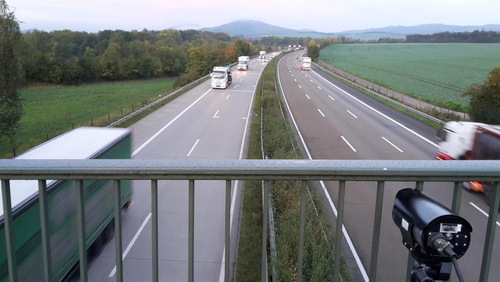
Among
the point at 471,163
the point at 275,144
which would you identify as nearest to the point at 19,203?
the point at 471,163

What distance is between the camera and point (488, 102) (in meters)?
26.3

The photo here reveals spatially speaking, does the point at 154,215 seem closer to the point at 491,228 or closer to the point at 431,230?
the point at 431,230

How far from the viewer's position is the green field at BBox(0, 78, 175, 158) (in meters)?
29.1

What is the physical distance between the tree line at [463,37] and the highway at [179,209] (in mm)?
149988

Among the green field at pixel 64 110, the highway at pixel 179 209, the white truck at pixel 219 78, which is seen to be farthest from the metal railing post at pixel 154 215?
the white truck at pixel 219 78

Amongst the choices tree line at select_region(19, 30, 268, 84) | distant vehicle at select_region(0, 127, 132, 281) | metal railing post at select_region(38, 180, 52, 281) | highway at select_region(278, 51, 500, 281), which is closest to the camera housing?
metal railing post at select_region(38, 180, 52, 281)

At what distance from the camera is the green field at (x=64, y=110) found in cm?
2911

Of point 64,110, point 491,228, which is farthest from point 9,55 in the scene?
point 491,228

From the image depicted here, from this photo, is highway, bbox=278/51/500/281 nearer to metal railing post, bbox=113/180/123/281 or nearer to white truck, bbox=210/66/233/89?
metal railing post, bbox=113/180/123/281

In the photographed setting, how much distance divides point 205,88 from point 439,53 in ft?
350

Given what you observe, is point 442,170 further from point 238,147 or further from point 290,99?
point 290,99

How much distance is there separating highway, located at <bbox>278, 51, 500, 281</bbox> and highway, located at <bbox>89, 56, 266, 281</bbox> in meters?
3.76

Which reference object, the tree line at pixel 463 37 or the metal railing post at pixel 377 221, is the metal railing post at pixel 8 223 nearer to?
the metal railing post at pixel 377 221

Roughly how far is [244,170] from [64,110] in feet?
159
